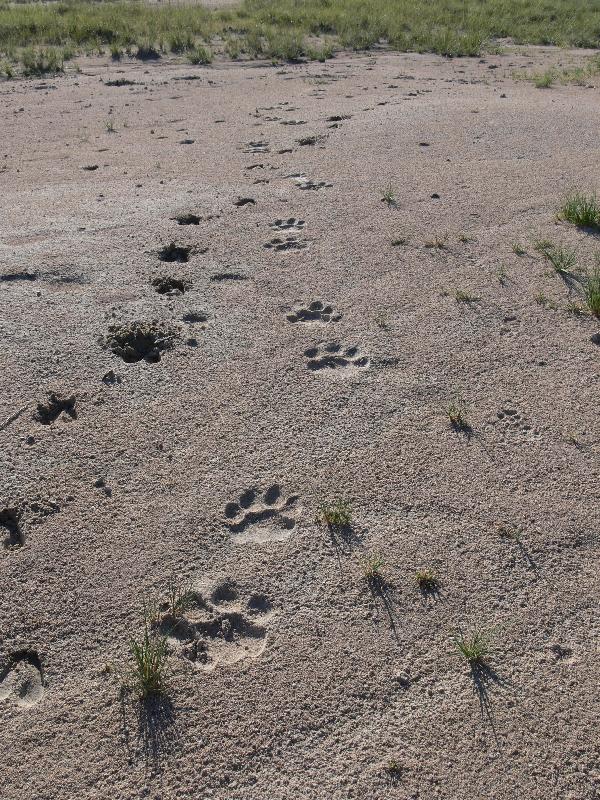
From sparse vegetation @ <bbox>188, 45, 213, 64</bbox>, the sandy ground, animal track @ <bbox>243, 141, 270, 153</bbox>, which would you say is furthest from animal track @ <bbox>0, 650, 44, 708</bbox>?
sparse vegetation @ <bbox>188, 45, 213, 64</bbox>

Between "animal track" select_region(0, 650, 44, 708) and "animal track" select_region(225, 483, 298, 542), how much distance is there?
758mm

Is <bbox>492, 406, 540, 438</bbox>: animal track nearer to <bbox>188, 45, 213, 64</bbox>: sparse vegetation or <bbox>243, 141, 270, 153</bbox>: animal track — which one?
<bbox>243, 141, 270, 153</bbox>: animal track

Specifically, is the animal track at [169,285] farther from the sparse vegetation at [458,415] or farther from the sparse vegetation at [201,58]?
the sparse vegetation at [201,58]

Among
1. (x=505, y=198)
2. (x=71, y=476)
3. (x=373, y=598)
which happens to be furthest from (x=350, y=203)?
(x=373, y=598)

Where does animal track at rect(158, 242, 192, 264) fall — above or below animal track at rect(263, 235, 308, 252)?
above

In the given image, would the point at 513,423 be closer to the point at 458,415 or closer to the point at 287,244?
the point at 458,415

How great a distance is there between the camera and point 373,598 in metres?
2.37

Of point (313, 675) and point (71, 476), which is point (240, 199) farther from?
point (313, 675)

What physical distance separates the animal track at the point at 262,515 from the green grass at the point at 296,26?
32.4 feet

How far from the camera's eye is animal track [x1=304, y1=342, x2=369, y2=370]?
351 centimetres

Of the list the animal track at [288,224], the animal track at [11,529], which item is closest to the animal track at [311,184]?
the animal track at [288,224]

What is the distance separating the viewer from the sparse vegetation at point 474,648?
7.10 ft

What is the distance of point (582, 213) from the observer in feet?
15.8

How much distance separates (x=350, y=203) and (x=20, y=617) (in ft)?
12.7
